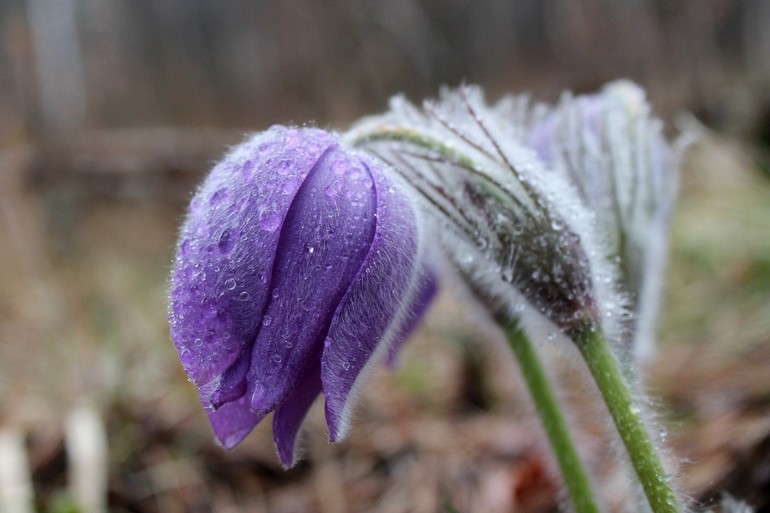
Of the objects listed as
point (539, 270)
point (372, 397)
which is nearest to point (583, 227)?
point (539, 270)

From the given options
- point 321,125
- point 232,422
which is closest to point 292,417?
point 232,422

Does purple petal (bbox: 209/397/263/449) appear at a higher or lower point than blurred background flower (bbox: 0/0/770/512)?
lower

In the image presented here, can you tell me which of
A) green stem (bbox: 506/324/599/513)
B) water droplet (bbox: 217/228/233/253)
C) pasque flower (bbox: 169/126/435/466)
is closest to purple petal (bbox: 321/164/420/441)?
pasque flower (bbox: 169/126/435/466)

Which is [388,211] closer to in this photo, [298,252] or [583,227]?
[298,252]

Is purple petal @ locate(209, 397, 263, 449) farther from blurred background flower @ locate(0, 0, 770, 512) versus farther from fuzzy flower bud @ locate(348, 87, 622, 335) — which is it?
fuzzy flower bud @ locate(348, 87, 622, 335)

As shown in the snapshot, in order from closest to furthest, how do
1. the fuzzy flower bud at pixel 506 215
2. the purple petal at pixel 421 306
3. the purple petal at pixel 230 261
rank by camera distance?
the purple petal at pixel 230 261 → the fuzzy flower bud at pixel 506 215 → the purple petal at pixel 421 306

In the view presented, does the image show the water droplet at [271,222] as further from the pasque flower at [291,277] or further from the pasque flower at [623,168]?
the pasque flower at [623,168]

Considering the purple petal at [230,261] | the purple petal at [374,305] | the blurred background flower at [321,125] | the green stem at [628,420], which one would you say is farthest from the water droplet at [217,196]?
the green stem at [628,420]
